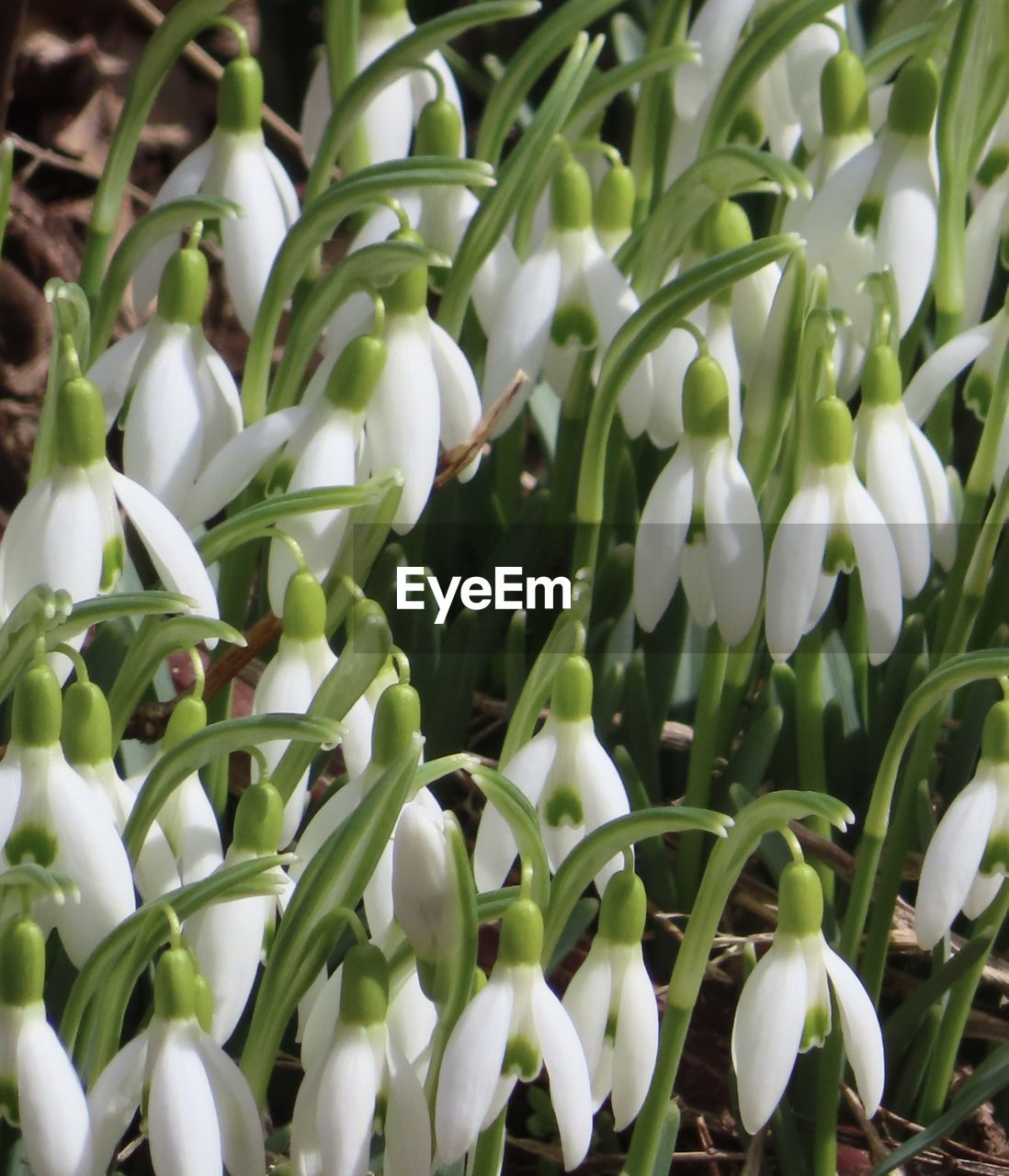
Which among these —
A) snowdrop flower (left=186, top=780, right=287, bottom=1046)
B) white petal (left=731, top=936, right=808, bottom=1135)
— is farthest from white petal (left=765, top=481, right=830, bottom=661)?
snowdrop flower (left=186, top=780, right=287, bottom=1046)

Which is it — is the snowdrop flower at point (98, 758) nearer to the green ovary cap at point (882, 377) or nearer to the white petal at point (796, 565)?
the white petal at point (796, 565)

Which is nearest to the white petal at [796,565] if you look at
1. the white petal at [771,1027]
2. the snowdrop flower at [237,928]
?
the white petal at [771,1027]

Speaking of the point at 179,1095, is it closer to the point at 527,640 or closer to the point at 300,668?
the point at 300,668

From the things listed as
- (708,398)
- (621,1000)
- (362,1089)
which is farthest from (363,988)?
(708,398)

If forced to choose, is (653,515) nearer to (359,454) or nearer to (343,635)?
(359,454)

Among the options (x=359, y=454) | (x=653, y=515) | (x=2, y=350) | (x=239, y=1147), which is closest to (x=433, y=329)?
(x=359, y=454)

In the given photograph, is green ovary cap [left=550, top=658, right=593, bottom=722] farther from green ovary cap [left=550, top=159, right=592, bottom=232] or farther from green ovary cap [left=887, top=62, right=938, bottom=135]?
green ovary cap [left=887, top=62, right=938, bottom=135]
